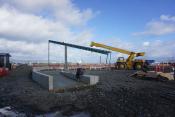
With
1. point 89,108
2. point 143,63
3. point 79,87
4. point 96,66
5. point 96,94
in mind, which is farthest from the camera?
point 96,66

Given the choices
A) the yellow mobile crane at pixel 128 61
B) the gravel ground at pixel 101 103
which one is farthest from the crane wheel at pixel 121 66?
the gravel ground at pixel 101 103

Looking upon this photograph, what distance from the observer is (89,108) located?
13.9m

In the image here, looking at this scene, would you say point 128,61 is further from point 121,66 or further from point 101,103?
point 101,103

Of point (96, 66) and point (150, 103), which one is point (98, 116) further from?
point (96, 66)

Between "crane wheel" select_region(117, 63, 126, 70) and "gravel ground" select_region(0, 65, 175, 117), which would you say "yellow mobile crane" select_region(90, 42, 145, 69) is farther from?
"gravel ground" select_region(0, 65, 175, 117)

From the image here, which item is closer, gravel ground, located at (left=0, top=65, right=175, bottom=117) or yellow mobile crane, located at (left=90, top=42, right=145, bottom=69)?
gravel ground, located at (left=0, top=65, right=175, bottom=117)

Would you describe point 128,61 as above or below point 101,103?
above

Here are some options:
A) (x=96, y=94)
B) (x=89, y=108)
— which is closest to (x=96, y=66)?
(x=96, y=94)

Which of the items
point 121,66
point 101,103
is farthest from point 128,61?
point 101,103

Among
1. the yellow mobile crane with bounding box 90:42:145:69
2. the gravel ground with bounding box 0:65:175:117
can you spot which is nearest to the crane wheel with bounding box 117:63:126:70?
the yellow mobile crane with bounding box 90:42:145:69

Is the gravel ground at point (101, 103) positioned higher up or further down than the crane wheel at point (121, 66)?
further down

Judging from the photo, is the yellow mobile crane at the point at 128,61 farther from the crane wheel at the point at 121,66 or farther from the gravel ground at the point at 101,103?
the gravel ground at the point at 101,103

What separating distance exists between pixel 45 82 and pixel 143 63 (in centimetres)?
2959

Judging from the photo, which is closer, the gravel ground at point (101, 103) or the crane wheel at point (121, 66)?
the gravel ground at point (101, 103)
